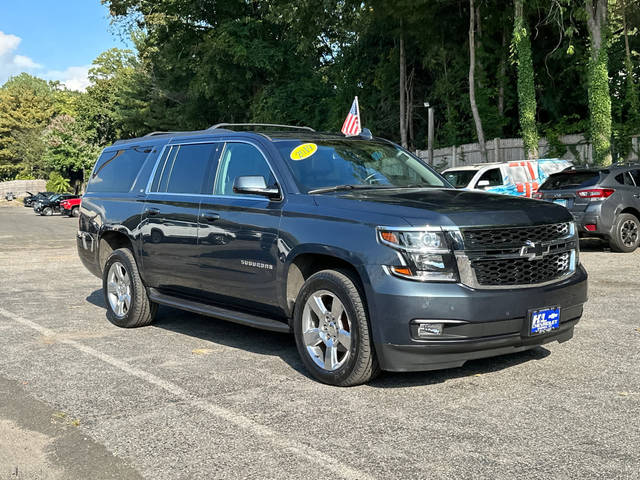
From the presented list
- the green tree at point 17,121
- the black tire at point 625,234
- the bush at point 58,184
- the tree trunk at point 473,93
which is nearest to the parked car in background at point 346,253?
the black tire at point 625,234

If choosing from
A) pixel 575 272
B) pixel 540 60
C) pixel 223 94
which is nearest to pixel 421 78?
pixel 540 60

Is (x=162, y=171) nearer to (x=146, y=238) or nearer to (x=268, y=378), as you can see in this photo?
(x=146, y=238)

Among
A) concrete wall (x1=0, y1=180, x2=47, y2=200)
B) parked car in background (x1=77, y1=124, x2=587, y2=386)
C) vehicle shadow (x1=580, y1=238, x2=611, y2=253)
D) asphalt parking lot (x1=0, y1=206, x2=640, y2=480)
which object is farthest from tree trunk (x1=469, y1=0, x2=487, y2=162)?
concrete wall (x1=0, y1=180, x2=47, y2=200)

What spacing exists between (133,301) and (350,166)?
2.83m

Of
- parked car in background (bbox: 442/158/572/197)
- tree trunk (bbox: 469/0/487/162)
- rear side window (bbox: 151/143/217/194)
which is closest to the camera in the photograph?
rear side window (bbox: 151/143/217/194)

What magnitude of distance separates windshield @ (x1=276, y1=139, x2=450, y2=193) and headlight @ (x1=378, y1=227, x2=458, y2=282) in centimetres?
126

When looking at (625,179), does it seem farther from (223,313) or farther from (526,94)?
(526,94)

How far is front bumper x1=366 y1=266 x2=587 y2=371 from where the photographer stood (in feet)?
15.8

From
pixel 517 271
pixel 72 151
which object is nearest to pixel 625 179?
pixel 517 271

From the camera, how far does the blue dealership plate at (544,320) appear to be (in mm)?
5059

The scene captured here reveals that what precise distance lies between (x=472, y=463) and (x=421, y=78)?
105ft

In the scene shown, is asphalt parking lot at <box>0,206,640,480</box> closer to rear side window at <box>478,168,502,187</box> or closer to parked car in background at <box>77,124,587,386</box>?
parked car in background at <box>77,124,587,386</box>

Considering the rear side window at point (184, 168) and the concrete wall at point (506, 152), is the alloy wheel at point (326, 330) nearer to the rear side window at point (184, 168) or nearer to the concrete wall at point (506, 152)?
the rear side window at point (184, 168)

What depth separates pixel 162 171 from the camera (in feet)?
24.5
